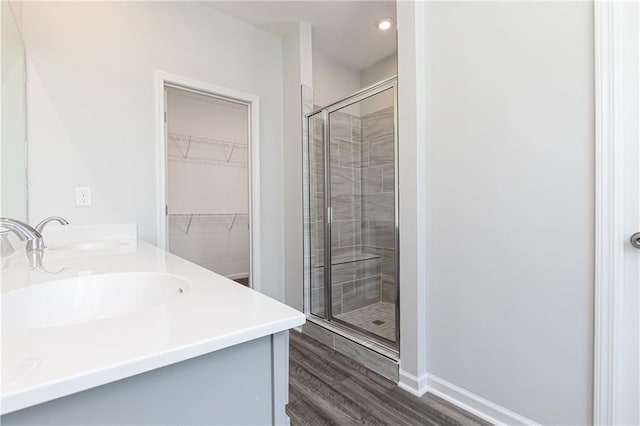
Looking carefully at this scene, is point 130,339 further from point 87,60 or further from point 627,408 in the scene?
point 87,60

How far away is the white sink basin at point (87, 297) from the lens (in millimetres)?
760

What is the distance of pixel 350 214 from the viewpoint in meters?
2.75

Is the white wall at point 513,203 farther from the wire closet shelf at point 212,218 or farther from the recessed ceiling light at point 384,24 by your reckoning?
the wire closet shelf at point 212,218

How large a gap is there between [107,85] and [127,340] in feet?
6.82

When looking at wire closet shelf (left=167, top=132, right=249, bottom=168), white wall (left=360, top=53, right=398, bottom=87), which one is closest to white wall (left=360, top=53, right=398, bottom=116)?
white wall (left=360, top=53, right=398, bottom=87)

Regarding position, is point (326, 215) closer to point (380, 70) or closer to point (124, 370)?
point (380, 70)

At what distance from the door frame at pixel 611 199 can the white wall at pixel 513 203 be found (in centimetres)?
4

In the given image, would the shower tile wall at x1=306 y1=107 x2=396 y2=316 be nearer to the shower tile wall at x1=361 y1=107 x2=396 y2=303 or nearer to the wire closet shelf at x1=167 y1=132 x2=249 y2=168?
the shower tile wall at x1=361 y1=107 x2=396 y2=303

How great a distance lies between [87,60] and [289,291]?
2.16 meters

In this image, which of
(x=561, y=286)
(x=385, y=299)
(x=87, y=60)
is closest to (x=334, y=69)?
(x=87, y=60)

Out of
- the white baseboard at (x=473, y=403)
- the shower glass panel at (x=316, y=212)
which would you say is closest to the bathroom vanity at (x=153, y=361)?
the white baseboard at (x=473, y=403)

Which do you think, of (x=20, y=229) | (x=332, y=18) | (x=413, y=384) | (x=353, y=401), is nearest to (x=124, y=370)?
(x=20, y=229)

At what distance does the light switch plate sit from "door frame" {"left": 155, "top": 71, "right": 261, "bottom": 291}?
0.38m

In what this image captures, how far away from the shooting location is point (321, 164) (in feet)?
8.48
